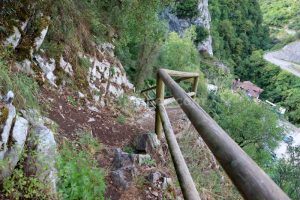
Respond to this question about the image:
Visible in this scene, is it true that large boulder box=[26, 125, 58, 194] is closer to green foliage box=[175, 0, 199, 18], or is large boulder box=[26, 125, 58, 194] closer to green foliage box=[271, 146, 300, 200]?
green foliage box=[271, 146, 300, 200]

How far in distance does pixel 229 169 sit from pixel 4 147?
2088 millimetres

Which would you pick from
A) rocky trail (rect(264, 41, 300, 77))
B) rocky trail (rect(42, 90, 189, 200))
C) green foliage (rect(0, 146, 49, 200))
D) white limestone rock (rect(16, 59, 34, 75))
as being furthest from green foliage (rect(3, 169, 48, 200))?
rocky trail (rect(264, 41, 300, 77))

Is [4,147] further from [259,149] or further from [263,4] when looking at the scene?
[263,4]

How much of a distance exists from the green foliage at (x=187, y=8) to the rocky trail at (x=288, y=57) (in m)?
34.1

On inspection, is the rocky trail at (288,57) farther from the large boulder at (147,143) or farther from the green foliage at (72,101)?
the large boulder at (147,143)

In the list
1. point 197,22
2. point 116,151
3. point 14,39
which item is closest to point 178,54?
point 197,22

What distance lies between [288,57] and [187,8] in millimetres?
46901

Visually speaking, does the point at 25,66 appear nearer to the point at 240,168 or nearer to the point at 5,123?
the point at 5,123

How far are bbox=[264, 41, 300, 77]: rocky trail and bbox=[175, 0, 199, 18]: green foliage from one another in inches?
1342

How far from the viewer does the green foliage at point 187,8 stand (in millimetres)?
43906

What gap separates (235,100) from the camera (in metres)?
29.2

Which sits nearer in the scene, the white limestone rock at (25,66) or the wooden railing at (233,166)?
the wooden railing at (233,166)

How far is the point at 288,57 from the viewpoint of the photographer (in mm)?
81188

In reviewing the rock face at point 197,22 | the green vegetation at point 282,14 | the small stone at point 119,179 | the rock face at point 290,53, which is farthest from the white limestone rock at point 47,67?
the green vegetation at point 282,14
